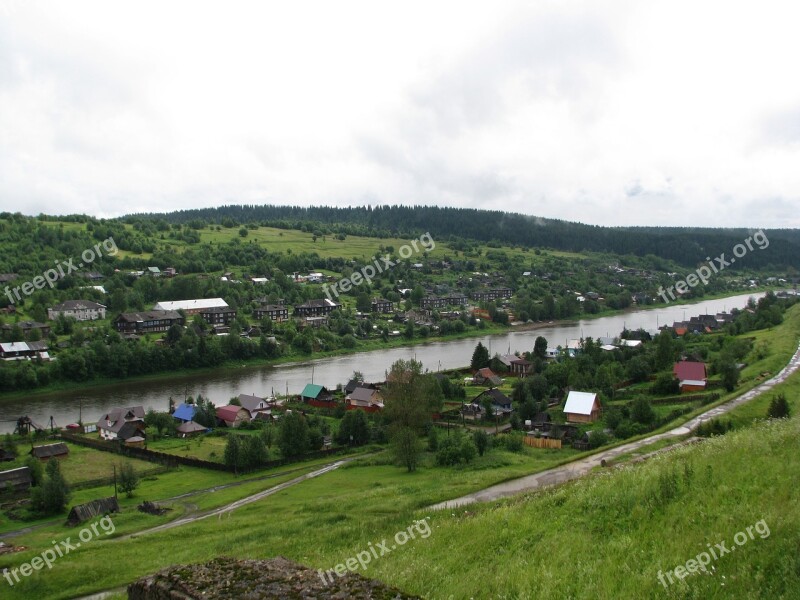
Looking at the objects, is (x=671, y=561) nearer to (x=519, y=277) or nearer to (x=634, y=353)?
(x=634, y=353)

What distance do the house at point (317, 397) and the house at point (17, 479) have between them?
836 inches

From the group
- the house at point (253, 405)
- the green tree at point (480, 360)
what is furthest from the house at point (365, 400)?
the green tree at point (480, 360)

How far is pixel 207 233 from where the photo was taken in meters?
134

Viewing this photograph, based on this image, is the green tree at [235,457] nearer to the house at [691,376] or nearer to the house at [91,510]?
the house at [91,510]

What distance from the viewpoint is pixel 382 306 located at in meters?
95.7

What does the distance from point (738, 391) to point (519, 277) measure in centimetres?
9442

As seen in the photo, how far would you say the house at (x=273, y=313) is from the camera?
8488 cm

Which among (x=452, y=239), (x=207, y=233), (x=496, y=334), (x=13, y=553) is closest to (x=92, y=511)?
(x=13, y=553)

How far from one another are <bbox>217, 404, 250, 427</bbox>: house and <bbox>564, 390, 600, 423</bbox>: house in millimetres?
21441
